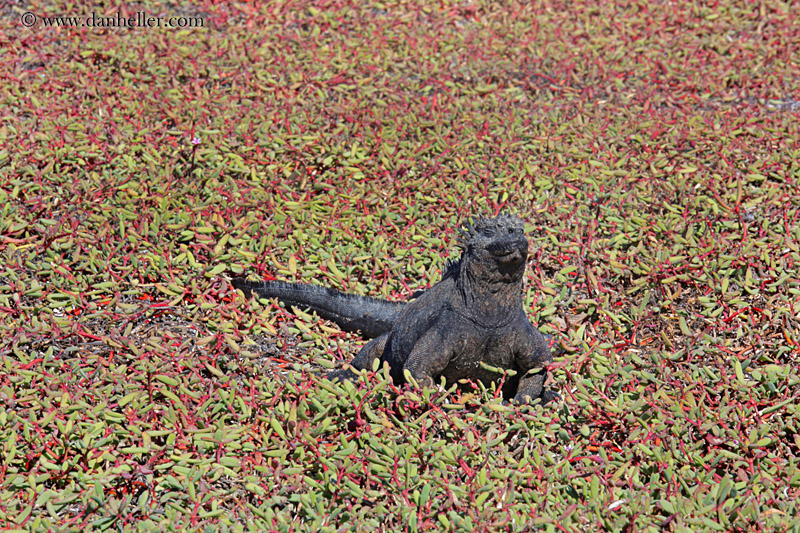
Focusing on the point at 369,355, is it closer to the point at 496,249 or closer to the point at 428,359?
the point at 428,359

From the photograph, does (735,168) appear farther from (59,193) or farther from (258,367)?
(59,193)

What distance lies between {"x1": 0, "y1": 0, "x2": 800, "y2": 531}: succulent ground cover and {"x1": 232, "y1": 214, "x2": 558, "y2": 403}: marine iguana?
0.48 feet

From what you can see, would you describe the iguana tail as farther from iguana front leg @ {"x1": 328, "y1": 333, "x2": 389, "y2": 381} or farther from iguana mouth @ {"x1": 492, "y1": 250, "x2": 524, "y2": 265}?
iguana mouth @ {"x1": 492, "y1": 250, "x2": 524, "y2": 265}

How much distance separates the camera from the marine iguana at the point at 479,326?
12.0 feet

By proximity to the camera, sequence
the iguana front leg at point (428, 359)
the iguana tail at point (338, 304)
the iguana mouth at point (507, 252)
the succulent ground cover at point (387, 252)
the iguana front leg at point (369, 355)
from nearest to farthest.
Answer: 1. the succulent ground cover at point (387, 252)
2. the iguana mouth at point (507, 252)
3. the iguana front leg at point (428, 359)
4. the iguana front leg at point (369, 355)
5. the iguana tail at point (338, 304)

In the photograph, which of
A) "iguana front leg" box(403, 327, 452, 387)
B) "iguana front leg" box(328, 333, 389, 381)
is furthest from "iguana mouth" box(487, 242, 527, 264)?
"iguana front leg" box(328, 333, 389, 381)

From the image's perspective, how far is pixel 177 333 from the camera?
14.2 ft

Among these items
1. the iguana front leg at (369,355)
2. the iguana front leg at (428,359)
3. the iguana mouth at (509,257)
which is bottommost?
the iguana front leg at (369,355)

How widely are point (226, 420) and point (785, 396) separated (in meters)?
2.35

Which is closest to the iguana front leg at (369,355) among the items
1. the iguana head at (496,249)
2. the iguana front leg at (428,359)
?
the iguana front leg at (428,359)

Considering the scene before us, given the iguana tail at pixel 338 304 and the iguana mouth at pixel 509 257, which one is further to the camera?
the iguana tail at pixel 338 304

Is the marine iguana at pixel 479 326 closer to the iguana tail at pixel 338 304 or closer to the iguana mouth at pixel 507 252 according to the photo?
the iguana mouth at pixel 507 252

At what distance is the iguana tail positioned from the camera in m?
4.32

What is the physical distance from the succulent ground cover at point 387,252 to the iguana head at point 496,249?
20.4 inches
